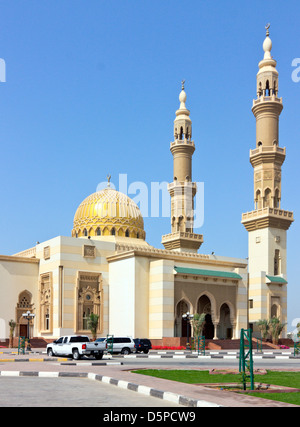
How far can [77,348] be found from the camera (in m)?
25.3

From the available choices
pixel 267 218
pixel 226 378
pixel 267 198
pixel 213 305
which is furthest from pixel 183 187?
pixel 226 378

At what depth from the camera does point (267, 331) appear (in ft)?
152

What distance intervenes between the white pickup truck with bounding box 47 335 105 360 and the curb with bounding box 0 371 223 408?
808 centimetres

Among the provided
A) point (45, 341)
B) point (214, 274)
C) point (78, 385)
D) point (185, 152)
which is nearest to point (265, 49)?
point (185, 152)

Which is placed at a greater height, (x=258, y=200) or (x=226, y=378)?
(x=258, y=200)

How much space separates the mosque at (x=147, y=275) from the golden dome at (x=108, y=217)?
10cm

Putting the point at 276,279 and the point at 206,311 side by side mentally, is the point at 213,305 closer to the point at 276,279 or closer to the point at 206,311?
the point at 206,311

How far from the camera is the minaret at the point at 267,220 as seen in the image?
1927 inches

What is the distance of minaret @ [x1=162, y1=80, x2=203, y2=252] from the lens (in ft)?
185

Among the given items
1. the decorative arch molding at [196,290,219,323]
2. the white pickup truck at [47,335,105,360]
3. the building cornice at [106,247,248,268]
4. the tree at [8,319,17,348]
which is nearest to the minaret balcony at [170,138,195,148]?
the building cornice at [106,247,248,268]

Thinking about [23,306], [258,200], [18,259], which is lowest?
[23,306]

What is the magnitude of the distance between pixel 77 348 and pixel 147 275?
61.2 feet

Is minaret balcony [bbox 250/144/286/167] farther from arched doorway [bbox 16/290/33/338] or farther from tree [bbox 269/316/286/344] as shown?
arched doorway [bbox 16/290/33/338]

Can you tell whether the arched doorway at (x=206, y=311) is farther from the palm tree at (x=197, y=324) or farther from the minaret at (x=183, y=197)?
the minaret at (x=183, y=197)
